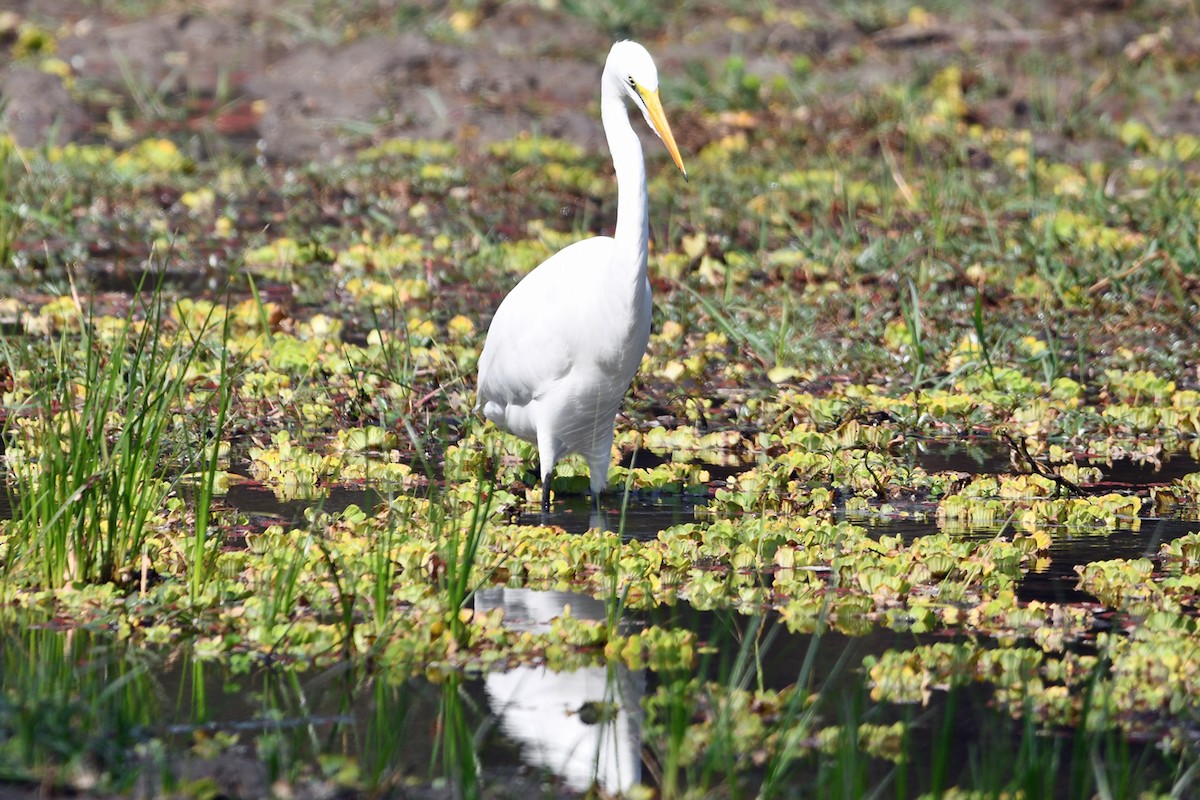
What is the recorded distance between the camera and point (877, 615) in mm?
4312

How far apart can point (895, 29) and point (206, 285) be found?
8164 mm

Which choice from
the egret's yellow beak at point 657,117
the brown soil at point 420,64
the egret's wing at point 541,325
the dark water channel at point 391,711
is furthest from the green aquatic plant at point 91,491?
the brown soil at point 420,64

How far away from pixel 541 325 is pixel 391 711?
1.78 meters

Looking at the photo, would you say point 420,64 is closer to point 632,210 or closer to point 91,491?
point 632,210

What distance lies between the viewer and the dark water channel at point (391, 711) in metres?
3.08

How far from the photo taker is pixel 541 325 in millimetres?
5066

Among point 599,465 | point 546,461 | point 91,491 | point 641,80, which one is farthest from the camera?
point 599,465

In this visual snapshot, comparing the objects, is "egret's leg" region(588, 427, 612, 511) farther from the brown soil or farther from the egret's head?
the brown soil

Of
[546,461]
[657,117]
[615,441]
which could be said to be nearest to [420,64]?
[615,441]

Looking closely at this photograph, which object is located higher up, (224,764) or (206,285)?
(206,285)

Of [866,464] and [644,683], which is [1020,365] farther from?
[644,683]

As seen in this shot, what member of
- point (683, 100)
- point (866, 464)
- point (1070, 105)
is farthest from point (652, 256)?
point (1070, 105)

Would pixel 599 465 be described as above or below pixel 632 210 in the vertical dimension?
below

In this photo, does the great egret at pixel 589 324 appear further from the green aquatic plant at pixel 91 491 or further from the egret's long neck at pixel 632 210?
the green aquatic plant at pixel 91 491
